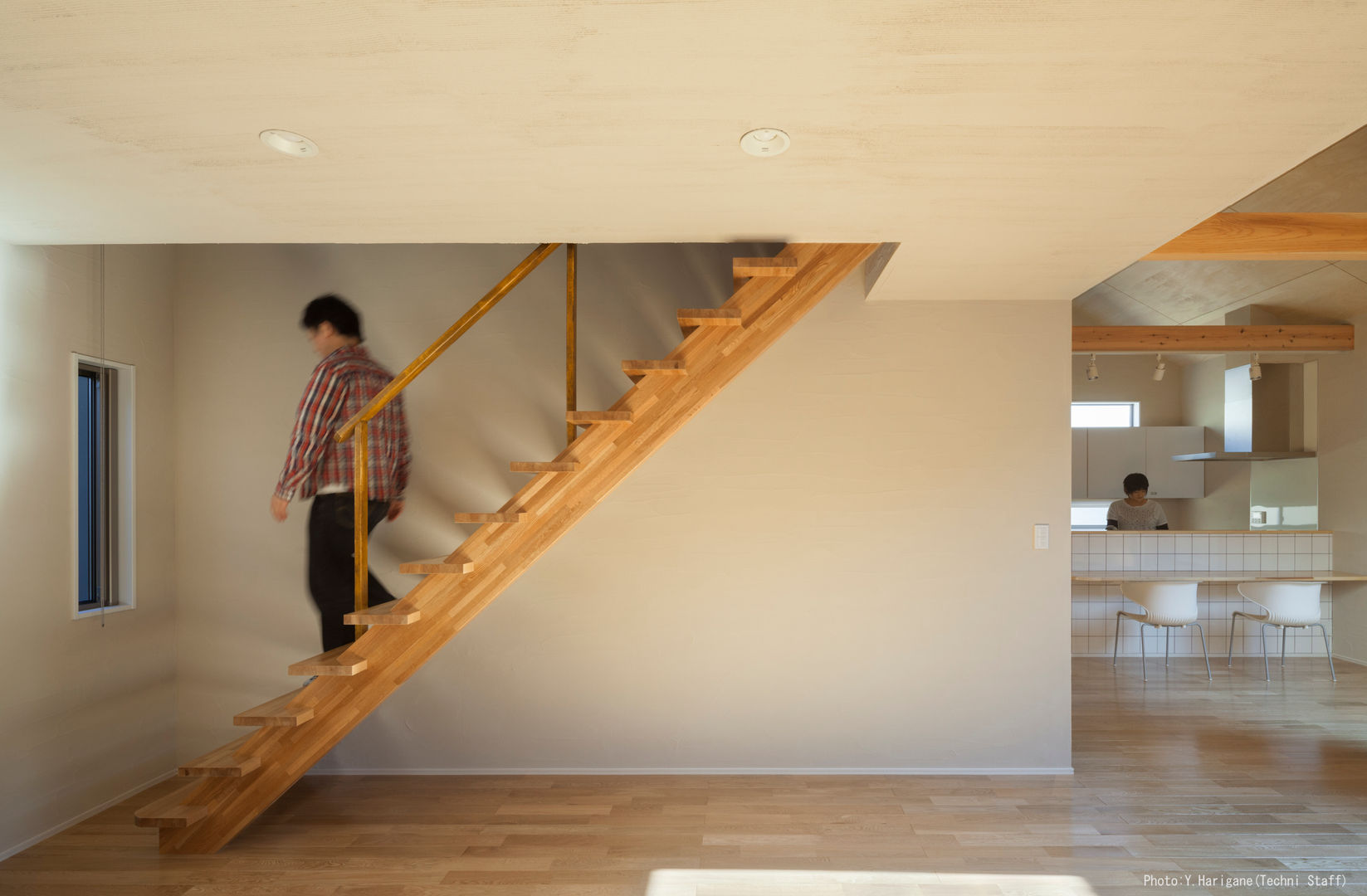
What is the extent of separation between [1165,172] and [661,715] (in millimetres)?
3029

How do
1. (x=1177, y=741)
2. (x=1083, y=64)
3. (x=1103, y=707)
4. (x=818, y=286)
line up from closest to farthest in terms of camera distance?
(x=1083, y=64)
(x=818, y=286)
(x=1177, y=741)
(x=1103, y=707)

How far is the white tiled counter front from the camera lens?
665 cm

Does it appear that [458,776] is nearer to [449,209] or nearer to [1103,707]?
[449,209]

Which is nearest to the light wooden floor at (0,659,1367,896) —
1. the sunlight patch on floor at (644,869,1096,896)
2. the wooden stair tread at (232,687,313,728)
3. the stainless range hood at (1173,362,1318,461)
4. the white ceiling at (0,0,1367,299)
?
the sunlight patch on floor at (644,869,1096,896)

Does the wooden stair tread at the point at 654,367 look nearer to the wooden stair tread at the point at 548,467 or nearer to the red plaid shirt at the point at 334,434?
the wooden stair tread at the point at 548,467

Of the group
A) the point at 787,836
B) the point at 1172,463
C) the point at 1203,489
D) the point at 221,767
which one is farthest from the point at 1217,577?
the point at 221,767

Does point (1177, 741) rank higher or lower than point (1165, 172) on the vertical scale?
lower

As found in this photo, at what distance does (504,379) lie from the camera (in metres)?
4.11

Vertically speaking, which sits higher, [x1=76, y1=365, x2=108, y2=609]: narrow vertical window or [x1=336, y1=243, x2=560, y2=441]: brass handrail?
[x1=336, y1=243, x2=560, y2=441]: brass handrail

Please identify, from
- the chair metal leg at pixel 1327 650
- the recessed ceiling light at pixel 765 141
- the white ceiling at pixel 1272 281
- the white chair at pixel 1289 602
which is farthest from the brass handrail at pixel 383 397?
the chair metal leg at pixel 1327 650

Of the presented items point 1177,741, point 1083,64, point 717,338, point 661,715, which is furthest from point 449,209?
point 1177,741

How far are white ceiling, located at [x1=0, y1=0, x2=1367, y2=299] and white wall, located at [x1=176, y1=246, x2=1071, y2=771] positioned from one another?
110cm

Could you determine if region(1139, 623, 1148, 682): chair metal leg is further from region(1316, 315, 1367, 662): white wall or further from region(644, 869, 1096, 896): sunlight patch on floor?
region(644, 869, 1096, 896): sunlight patch on floor

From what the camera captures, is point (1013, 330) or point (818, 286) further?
point (1013, 330)
